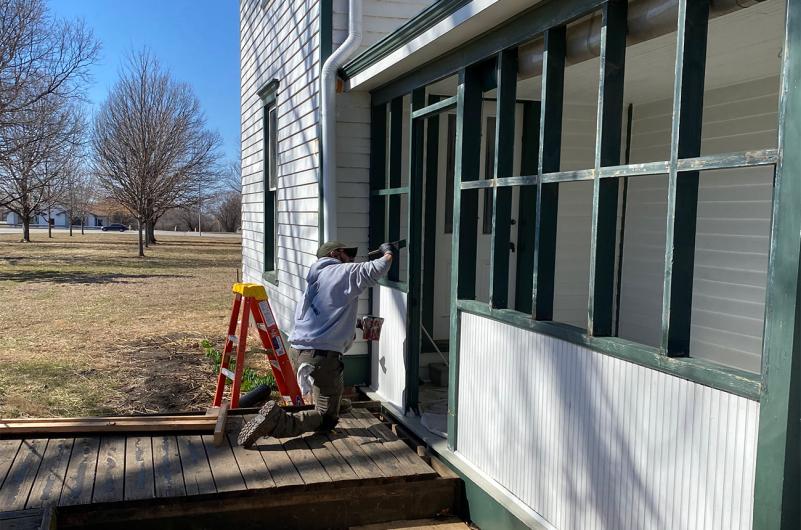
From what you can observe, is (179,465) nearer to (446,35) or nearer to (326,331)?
(326,331)

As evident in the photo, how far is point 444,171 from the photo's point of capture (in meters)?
6.60

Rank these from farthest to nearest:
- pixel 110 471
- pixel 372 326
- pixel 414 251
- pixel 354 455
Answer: pixel 372 326, pixel 414 251, pixel 354 455, pixel 110 471

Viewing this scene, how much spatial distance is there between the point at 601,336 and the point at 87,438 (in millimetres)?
3504

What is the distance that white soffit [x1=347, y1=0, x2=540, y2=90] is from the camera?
3.50 meters

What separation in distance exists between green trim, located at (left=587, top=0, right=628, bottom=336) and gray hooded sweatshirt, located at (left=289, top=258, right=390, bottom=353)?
190 centimetres

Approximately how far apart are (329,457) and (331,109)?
301 centimetres

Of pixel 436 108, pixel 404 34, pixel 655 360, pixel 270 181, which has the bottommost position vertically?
pixel 655 360

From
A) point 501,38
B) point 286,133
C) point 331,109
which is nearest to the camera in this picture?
point 501,38

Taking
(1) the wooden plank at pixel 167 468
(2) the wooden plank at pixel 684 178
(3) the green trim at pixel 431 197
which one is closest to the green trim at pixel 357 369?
(3) the green trim at pixel 431 197

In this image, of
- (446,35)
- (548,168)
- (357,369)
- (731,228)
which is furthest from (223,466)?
(731,228)

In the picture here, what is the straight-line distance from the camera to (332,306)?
15.5 feet

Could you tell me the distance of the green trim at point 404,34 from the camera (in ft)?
12.7

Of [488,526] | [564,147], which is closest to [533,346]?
[488,526]

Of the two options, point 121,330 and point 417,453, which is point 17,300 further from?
point 417,453
